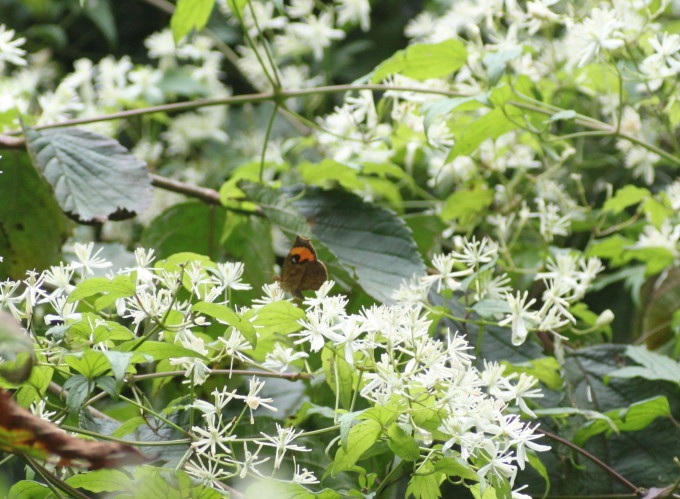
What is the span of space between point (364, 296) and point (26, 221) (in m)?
0.36

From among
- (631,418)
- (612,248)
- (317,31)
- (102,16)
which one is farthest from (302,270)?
(102,16)

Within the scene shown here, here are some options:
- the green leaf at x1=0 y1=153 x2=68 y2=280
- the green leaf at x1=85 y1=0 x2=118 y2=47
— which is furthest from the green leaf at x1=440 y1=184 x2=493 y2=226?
the green leaf at x1=85 y1=0 x2=118 y2=47

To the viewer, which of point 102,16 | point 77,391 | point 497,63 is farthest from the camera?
point 102,16

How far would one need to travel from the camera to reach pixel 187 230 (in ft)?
2.81

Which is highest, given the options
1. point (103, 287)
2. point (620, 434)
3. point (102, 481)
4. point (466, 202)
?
point (103, 287)

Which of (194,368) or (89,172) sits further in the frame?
(89,172)

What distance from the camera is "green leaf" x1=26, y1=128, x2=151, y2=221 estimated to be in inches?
28.4

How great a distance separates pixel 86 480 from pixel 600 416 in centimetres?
39

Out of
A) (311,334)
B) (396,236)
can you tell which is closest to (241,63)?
(396,236)

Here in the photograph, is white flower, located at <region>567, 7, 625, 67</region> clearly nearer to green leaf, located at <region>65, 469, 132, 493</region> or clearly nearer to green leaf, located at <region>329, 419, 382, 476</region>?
green leaf, located at <region>329, 419, 382, 476</region>

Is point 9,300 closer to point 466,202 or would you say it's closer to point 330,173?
point 330,173

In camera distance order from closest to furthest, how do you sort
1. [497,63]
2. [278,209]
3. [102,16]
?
1. [497,63]
2. [278,209]
3. [102,16]

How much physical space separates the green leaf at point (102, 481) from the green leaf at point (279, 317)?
130mm

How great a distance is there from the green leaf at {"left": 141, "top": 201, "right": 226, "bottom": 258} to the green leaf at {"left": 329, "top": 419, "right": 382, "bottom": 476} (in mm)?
438
